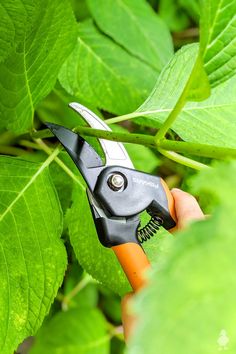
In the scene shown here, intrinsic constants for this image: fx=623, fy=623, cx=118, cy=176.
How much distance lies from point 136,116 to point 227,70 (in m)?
0.22

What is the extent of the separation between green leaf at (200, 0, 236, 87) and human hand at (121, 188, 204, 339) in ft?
0.41

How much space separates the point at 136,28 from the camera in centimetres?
117

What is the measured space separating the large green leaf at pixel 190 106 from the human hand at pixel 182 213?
0.39 feet

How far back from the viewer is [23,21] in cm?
68

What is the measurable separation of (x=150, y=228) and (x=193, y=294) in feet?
1.30

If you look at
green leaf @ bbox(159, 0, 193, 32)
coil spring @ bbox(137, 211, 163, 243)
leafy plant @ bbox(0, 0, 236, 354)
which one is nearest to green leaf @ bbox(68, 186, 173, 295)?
leafy plant @ bbox(0, 0, 236, 354)

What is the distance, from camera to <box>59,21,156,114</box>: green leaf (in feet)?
3.38

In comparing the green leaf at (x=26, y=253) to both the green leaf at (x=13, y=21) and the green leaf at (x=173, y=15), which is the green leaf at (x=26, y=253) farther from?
the green leaf at (x=173, y=15)

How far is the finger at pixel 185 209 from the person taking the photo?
0.60 meters

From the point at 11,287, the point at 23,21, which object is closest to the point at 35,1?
the point at 23,21

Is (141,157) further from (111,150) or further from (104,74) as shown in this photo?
(111,150)

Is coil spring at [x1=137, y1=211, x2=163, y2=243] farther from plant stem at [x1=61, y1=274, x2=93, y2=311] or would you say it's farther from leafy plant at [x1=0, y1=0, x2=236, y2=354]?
plant stem at [x1=61, y1=274, x2=93, y2=311]

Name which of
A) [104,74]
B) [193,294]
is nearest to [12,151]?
[104,74]

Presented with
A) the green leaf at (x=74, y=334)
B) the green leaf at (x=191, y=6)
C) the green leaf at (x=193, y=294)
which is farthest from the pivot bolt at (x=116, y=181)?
the green leaf at (x=191, y=6)
